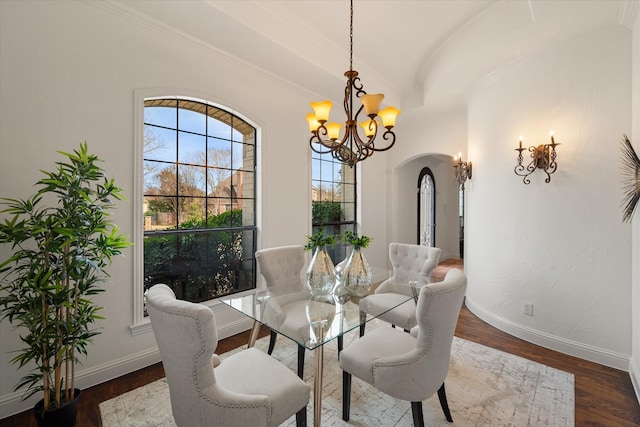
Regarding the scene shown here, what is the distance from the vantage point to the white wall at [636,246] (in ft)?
7.24

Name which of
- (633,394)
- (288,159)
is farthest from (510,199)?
(288,159)

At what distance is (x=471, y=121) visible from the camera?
3.92 meters

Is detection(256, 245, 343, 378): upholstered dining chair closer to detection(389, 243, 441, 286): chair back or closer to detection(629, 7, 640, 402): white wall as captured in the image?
detection(389, 243, 441, 286): chair back

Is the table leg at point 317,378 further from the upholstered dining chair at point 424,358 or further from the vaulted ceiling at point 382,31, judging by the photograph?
the vaulted ceiling at point 382,31

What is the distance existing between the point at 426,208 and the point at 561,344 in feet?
13.9

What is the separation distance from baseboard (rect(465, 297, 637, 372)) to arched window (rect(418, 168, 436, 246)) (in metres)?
3.22

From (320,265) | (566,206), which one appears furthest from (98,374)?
(566,206)

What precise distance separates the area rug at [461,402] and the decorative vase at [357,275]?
713mm

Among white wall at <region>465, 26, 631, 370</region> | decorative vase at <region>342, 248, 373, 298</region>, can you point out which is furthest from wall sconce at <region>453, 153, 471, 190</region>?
decorative vase at <region>342, 248, 373, 298</region>

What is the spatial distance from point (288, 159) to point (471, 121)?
2.54 m

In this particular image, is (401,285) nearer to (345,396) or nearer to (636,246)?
(345,396)

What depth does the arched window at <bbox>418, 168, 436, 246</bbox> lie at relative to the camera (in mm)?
6610

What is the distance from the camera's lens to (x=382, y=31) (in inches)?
124

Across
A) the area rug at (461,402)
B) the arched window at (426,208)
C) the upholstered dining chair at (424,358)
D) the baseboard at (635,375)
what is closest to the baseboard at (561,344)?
the baseboard at (635,375)
